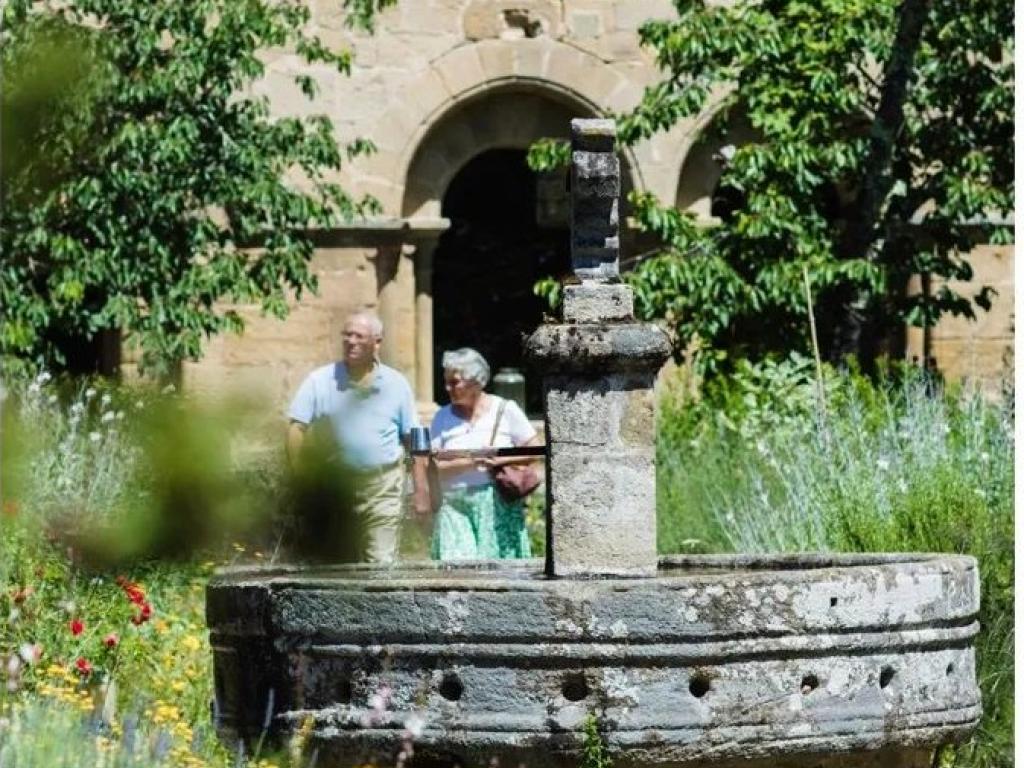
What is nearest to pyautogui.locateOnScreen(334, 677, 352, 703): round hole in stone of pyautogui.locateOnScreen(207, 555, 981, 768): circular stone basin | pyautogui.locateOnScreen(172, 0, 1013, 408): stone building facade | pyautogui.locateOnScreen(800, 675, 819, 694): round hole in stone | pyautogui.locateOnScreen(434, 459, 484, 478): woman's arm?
pyautogui.locateOnScreen(207, 555, 981, 768): circular stone basin

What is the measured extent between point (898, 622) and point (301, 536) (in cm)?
207

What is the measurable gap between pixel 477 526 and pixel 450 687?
3703 millimetres

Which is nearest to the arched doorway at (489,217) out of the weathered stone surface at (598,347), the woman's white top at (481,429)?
the woman's white top at (481,429)

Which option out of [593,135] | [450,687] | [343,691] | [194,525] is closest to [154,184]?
[194,525]

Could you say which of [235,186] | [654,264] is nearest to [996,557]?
[654,264]

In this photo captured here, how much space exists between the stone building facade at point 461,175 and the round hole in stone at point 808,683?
8.64m

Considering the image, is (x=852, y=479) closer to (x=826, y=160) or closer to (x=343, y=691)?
(x=343, y=691)

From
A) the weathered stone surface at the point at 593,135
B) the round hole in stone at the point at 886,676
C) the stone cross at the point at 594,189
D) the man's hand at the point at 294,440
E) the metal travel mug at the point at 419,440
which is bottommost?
the round hole in stone at the point at 886,676

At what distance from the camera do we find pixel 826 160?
1339 cm

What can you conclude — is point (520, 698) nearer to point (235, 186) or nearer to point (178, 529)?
point (178, 529)

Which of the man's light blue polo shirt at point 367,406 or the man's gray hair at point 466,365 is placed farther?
the man's gray hair at point 466,365

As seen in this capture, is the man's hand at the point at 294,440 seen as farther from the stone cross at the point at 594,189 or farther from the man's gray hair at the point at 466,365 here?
the stone cross at the point at 594,189

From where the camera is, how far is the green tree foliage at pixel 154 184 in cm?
1270

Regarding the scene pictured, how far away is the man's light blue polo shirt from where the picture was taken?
10.0 m
